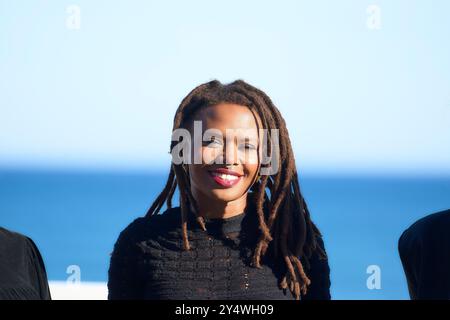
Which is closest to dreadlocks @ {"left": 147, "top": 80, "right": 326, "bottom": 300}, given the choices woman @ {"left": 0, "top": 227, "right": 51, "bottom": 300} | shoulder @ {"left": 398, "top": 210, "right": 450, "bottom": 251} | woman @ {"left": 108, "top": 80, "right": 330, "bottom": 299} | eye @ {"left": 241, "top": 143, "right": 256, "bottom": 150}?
woman @ {"left": 108, "top": 80, "right": 330, "bottom": 299}

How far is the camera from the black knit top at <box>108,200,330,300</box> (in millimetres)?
3613

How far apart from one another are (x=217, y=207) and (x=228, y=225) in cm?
8

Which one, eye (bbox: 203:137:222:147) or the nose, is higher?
eye (bbox: 203:137:222:147)

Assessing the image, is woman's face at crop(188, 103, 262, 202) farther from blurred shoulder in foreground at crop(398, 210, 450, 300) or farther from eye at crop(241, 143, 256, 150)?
blurred shoulder in foreground at crop(398, 210, 450, 300)

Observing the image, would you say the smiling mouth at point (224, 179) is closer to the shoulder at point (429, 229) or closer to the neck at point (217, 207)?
the neck at point (217, 207)

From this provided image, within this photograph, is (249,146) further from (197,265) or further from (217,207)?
(197,265)

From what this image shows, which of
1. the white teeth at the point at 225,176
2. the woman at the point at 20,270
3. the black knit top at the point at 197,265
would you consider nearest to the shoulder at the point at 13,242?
the woman at the point at 20,270

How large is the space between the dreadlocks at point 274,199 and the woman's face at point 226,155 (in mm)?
81

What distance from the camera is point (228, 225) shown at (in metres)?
3.73

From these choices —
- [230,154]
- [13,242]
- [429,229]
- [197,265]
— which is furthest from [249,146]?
[13,242]
